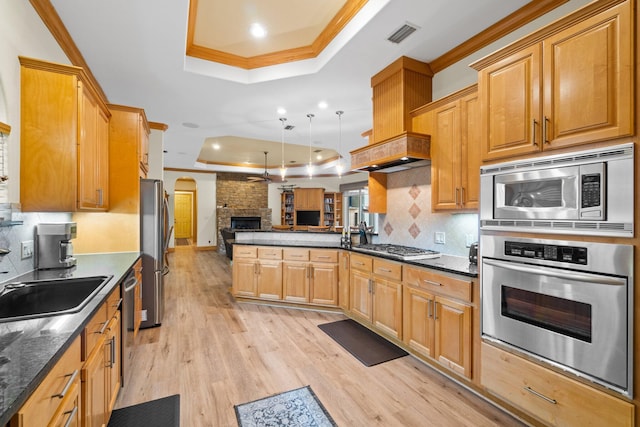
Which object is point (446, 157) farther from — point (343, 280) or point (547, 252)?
point (343, 280)

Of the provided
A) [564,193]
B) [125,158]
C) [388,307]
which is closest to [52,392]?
[564,193]

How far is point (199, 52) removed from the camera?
3150 millimetres

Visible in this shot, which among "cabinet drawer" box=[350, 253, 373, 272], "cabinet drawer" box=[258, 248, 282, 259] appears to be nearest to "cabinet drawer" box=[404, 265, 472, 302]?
"cabinet drawer" box=[350, 253, 373, 272]

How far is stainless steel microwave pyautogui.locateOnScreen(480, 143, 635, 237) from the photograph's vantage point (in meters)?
1.45

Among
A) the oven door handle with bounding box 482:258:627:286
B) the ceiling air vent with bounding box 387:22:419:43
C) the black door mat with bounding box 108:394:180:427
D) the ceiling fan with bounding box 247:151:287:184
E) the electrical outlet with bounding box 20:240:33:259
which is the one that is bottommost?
the black door mat with bounding box 108:394:180:427

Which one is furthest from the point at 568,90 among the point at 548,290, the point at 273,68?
the point at 273,68

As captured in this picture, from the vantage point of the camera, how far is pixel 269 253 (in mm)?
4125

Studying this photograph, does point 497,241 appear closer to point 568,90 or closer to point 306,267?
point 568,90

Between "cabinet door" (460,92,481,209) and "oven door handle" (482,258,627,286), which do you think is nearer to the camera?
"oven door handle" (482,258,627,286)

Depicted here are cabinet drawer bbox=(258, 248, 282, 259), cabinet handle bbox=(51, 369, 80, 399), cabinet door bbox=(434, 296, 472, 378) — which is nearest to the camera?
cabinet handle bbox=(51, 369, 80, 399)

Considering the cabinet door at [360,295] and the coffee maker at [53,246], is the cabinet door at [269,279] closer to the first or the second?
the cabinet door at [360,295]

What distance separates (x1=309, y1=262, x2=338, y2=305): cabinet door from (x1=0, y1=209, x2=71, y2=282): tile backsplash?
272 centimetres

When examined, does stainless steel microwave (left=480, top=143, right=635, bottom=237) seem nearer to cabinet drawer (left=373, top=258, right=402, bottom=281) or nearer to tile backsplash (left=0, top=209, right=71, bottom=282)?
cabinet drawer (left=373, top=258, right=402, bottom=281)

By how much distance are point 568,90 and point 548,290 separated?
1136 millimetres
